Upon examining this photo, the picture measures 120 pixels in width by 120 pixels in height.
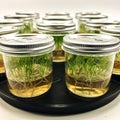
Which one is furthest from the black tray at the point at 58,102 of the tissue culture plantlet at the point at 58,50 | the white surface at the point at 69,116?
the tissue culture plantlet at the point at 58,50

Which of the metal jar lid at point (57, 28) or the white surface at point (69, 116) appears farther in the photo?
the metal jar lid at point (57, 28)

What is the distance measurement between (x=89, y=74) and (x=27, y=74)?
0.11 m

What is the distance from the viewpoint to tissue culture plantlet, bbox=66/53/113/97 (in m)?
0.37

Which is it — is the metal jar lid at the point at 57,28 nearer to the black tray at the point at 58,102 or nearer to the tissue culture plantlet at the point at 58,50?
the tissue culture plantlet at the point at 58,50

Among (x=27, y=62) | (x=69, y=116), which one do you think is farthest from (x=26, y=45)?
(x=69, y=116)

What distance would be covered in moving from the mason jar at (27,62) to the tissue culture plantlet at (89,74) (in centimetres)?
5

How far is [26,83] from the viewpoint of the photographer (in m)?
0.37

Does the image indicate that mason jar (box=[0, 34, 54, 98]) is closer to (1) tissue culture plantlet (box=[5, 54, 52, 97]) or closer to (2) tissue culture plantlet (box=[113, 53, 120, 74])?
(1) tissue culture plantlet (box=[5, 54, 52, 97])

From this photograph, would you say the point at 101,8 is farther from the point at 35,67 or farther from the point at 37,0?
the point at 35,67

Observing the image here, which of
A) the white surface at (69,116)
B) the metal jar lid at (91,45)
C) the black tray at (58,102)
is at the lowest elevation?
the white surface at (69,116)

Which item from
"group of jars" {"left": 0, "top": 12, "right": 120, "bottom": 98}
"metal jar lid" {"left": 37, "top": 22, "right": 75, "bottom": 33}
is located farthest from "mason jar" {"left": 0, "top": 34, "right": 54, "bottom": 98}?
"metal jar lid" {"left": 37, "top": 22, "right": 75, "bottom": 33}

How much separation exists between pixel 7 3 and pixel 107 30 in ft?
2.32

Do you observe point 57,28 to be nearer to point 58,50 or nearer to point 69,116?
point 58,50

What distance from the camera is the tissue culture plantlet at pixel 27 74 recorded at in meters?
0.36
